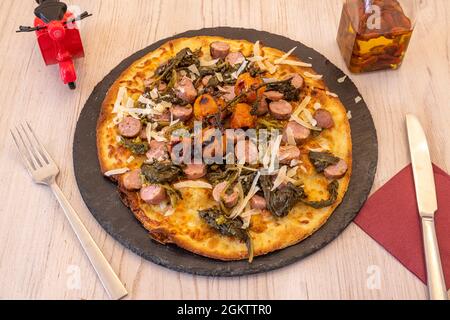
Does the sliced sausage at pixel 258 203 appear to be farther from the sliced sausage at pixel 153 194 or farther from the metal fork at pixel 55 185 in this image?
the metal fork at pixel 55 185

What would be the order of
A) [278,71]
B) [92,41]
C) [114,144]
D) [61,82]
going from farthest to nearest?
1. [92,41]
2. [61,82]
3. [278,71]
4. [114,144]

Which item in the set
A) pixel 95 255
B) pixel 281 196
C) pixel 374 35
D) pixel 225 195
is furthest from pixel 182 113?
pixel 374 35

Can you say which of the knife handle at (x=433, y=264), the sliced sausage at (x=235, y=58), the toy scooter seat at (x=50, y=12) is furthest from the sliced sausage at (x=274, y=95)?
the toy scooter seat at (x=50, y=12)

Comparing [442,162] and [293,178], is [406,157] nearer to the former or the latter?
[442,162]

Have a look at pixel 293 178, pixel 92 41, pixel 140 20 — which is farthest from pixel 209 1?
pixel 293 178

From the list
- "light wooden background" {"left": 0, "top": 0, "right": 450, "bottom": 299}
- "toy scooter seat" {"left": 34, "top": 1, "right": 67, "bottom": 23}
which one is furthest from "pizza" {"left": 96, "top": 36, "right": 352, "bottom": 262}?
"toy scooter seat" {"left": 34, "top": 1, "right": 67, "bottom": 23}

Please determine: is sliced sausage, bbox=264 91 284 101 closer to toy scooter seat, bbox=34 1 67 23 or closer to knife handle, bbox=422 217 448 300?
knife handle, bbox=422 217 448 300
